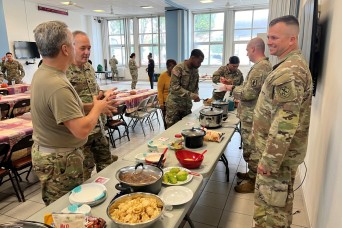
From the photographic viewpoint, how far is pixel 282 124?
4.87ft

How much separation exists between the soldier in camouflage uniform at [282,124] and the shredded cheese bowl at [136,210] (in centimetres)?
86

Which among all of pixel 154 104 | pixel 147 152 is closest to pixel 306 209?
pixel 147 152

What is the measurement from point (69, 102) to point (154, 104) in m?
4.20

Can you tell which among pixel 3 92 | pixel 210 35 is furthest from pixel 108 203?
pixel 210 35

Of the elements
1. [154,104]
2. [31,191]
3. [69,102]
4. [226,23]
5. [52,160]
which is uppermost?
[226,23]

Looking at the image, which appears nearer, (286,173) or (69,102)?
(69,102)

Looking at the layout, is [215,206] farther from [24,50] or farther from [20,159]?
[24,50]

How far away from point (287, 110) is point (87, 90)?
1680mm

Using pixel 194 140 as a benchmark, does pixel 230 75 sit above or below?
above

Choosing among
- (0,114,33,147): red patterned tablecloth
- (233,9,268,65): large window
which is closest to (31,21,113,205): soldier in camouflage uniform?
(0,114,33,147): red patterned tablecloth

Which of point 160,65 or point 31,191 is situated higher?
point 160,65

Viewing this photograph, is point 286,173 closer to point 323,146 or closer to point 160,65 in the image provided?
point 323,146

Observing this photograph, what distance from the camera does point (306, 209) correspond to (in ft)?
7.94

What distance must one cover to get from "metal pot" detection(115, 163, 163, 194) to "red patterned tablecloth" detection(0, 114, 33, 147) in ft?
6.36
